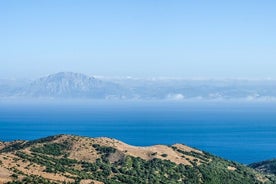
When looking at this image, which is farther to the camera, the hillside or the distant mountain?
the distant mountain

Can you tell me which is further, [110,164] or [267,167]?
[267,167]

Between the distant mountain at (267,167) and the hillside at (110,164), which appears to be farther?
A: the distant mountain at (267,167)

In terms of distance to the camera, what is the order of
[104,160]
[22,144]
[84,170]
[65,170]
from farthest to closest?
[22,144]
[104,160]
[84,170]
[65,170]

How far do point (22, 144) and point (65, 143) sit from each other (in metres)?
11.2

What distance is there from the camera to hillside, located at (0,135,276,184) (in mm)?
70875

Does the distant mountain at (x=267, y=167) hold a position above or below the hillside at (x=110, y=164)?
below

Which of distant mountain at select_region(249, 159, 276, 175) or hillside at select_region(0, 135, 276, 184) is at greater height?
hillside at select_region(0, 135, 276, 184)

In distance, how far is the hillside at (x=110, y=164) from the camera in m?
70.9

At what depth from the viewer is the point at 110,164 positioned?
277ft

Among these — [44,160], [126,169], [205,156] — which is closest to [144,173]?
[126,169]

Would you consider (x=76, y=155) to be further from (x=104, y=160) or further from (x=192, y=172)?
(x=192, y=172)

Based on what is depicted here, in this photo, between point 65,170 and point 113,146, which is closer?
point 65,170

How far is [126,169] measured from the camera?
272 ft

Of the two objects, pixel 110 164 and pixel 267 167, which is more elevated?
pixel 110 164
